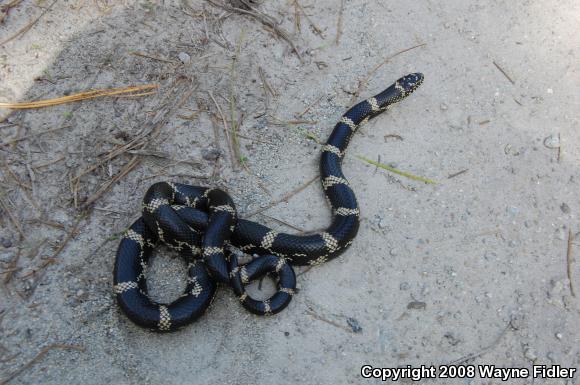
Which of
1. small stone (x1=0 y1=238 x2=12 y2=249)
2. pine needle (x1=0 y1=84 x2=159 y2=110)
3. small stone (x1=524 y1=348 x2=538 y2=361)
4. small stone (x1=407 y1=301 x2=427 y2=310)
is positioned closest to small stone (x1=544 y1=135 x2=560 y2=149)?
small stone (x1=524 y1=348 x2=538 y2=361)

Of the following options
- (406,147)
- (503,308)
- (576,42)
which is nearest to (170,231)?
(406,147)

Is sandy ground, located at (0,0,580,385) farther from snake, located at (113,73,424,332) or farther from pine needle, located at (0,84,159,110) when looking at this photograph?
snake, located at (113,73,424,332)

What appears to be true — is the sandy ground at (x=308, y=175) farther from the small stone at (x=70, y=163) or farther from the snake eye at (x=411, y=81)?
the snake eye at (x=411, y=81)

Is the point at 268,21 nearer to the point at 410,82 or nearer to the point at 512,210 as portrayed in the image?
the point at 410,82

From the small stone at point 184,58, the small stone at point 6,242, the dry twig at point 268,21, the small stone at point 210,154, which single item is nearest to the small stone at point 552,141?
the dry twig at point 268,21

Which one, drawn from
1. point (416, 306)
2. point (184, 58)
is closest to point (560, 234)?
point (416, 306)
